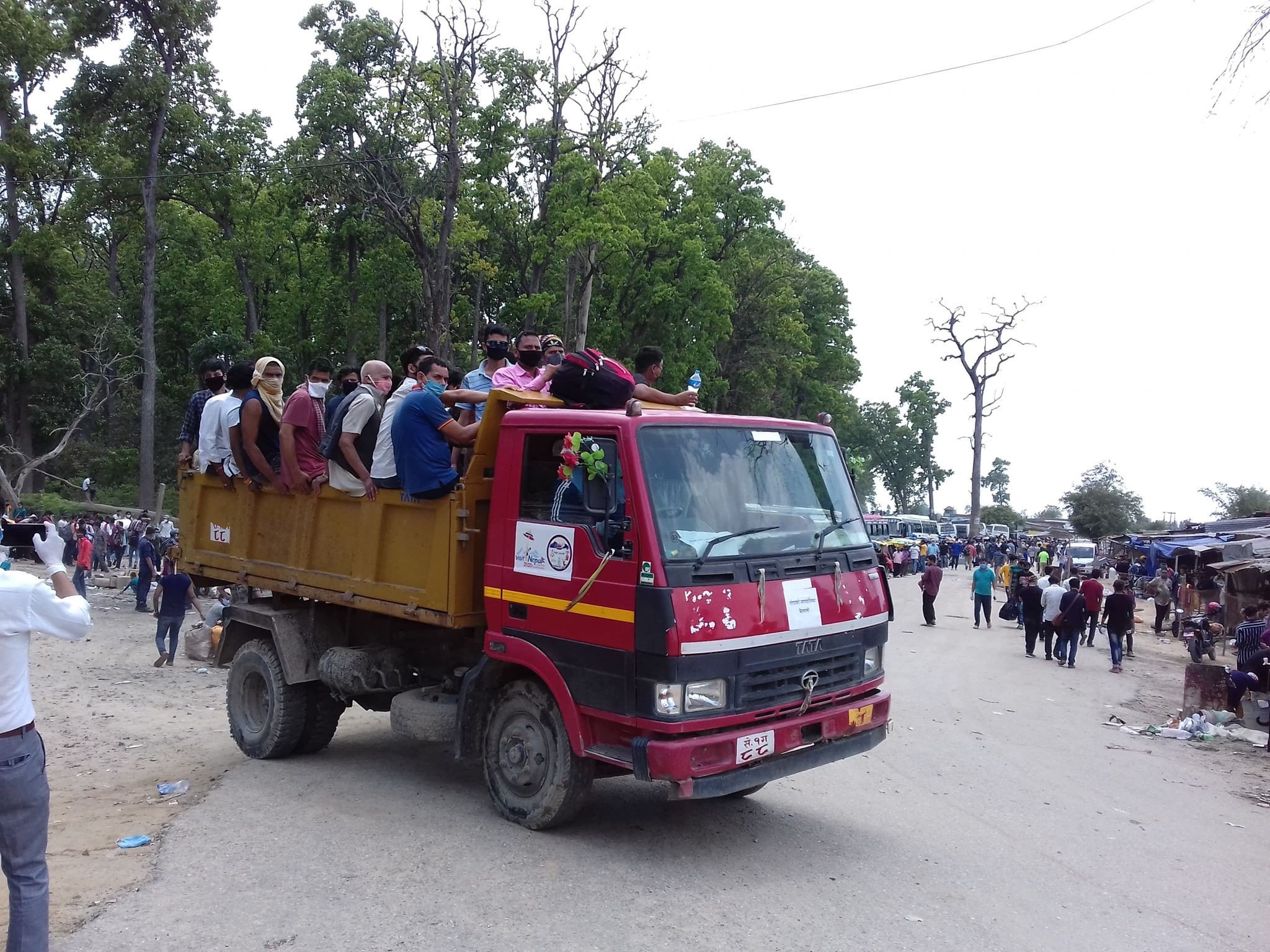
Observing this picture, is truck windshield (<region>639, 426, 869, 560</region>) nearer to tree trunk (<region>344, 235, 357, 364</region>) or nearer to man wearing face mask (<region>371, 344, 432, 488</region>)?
man wearing face mask (<region>371, 344, 432, 488</region>)

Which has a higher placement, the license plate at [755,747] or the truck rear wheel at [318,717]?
the license plate at [755,747]

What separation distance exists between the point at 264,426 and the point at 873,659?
5.06 m

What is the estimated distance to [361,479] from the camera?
6.93 metres

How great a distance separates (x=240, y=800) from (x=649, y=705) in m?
3.40

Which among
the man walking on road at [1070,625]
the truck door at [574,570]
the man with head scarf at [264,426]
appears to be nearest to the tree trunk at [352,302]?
the man walking on road at [1070,625]

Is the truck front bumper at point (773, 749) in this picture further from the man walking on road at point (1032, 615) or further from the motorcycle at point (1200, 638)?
the motorcycle at point (1200, 638)

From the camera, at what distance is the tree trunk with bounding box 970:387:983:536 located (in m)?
47.6

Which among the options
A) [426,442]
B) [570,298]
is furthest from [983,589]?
[426,442]

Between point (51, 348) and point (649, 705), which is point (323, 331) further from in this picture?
point (649, 705)

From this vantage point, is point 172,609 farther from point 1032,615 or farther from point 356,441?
point 1032,615

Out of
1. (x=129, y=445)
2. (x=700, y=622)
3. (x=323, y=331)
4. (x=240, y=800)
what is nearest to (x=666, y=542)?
(x=700, y=622)

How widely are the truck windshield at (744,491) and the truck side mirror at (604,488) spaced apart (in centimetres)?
19

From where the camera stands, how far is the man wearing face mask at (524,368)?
23.3 feet

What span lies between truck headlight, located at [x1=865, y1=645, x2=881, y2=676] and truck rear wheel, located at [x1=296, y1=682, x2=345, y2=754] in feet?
14.1
